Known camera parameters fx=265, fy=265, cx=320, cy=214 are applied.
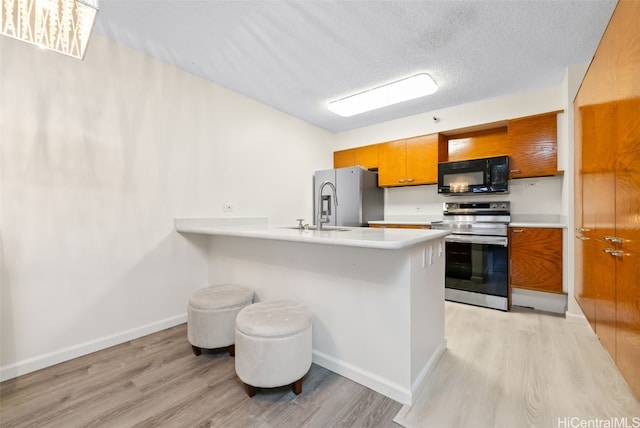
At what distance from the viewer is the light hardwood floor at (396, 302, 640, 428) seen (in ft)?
4.39

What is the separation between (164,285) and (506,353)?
9.49ft

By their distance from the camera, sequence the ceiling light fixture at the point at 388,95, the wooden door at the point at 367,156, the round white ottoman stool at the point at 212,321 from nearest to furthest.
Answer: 1. the round white ottoman stool at the point at 212,321
2. the ceiling light fixture at the point at 388,95
3. the wooden door at the point at 367,156

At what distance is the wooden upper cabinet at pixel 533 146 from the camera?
2.83 m

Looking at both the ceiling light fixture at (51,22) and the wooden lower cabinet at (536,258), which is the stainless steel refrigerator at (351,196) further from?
the ceiling light fixture at (51,22)

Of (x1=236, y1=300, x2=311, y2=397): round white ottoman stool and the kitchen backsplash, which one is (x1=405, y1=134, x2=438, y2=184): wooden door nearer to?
the kitchen backsplash

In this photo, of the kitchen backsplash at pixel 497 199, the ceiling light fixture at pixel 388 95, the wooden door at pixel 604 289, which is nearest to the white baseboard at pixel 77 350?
the ceiling light fixture at pixel 388 95

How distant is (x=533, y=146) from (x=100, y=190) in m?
4.22

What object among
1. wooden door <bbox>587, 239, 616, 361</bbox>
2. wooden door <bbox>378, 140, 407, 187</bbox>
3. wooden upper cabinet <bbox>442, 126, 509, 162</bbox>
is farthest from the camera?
wooden door <bbox>378, 140, 407, 187</bbox>

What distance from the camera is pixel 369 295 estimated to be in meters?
1.57

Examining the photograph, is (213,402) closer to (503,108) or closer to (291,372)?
(291,372)

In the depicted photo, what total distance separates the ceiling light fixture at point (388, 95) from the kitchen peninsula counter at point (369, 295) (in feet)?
5.82

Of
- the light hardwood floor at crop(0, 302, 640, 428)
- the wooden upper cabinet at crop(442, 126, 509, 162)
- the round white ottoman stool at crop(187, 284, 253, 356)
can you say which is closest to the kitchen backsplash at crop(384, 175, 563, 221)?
the wooden upper cabinet at crop(442, 126, 509, 162)

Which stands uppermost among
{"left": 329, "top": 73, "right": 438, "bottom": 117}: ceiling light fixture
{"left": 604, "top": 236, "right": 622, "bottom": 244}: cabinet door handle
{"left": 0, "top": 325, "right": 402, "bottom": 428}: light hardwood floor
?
{"left": 329, "top": 73, "right": 438, "bottom": 117}: ceiling light fixture

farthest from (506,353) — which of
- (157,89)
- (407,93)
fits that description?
(157,89)
